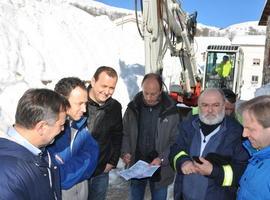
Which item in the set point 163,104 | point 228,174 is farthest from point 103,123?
point 228,174

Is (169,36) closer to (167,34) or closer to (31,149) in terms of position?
(167,34)

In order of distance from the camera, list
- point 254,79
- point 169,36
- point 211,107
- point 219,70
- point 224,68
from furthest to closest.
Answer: point 254,79 → point 219,70 → point 224,68 → point 169,36 → point 211,107

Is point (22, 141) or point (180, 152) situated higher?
point (22, 141)

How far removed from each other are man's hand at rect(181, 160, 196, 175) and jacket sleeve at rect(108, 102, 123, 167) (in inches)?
37.1

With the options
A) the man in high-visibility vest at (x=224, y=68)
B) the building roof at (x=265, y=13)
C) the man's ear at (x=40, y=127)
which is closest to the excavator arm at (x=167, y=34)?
the man in high-visibility vest at (x=224, y=68)

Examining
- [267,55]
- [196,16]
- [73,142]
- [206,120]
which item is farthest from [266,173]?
[267,55]

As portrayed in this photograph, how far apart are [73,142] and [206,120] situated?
3.79 feet

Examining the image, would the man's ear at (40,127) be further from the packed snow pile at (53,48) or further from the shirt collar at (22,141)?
the packed snow pile at (53,48)

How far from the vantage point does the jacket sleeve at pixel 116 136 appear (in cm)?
387

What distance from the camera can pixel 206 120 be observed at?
10.6 ft

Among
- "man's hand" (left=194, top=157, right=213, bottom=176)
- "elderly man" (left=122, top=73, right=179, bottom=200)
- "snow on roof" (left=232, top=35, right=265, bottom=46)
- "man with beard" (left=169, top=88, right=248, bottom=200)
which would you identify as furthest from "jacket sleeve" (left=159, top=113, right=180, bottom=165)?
"snow on roof" (left=232, top=35, right=265, bottom=46)

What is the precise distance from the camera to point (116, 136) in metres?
3.92

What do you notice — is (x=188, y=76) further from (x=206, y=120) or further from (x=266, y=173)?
(x=266, y=173)

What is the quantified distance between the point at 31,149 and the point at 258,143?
1.45 meters
